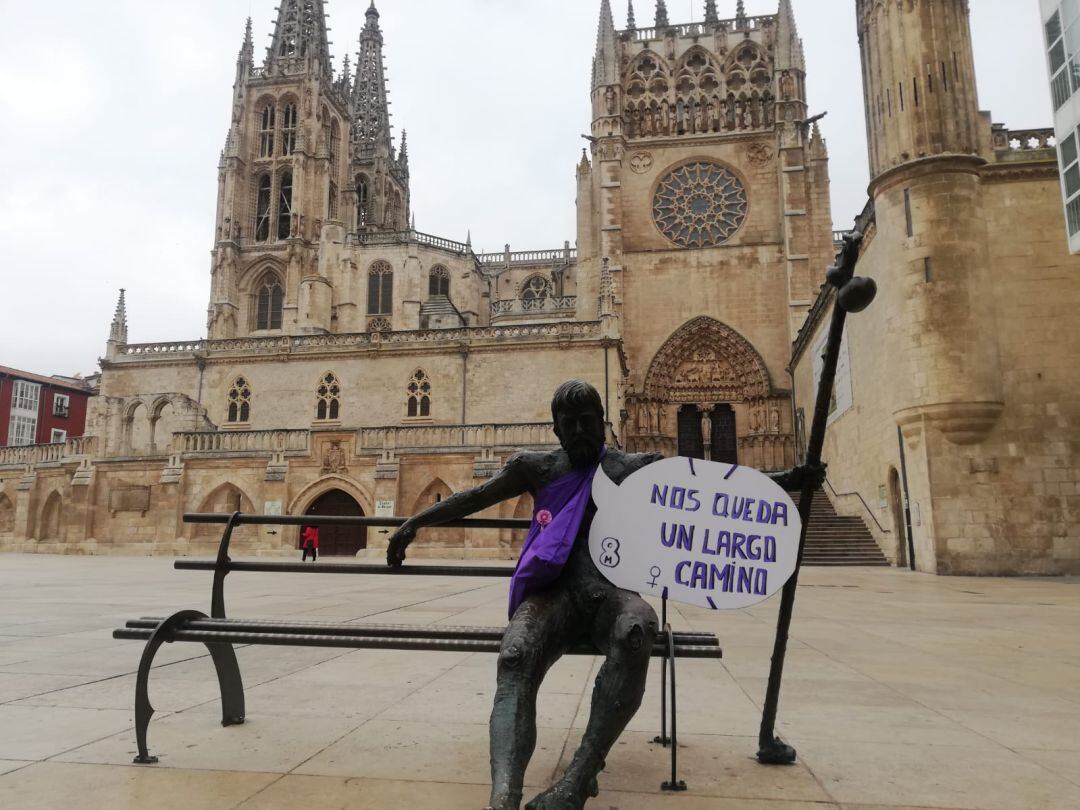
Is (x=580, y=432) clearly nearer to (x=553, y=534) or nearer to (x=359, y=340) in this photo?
(x=553, y=534)

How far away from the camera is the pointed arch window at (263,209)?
4969cm

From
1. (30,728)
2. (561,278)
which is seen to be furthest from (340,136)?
(30,728)

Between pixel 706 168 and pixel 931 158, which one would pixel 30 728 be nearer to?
pixel 931 158

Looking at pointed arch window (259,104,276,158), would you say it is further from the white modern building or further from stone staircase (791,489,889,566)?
the white modern building

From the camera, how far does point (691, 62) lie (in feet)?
120

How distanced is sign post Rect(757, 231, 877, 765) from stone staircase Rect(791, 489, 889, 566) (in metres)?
16.2

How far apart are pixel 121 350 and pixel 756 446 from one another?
91.0 feet

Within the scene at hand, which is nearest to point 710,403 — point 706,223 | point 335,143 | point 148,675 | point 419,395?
point 706,223

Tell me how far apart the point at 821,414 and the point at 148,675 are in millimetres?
3211

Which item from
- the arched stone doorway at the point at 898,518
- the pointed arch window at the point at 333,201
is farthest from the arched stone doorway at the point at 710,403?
the pointed arch window at the point at 333,201

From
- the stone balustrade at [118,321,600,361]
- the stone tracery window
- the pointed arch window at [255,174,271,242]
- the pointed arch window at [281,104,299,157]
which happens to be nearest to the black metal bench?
the stone balustrade at [118,321,600,361]

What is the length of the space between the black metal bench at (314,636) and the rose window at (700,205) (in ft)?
109

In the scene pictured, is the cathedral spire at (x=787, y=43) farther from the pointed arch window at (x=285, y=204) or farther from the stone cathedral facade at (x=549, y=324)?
the pointed arch window at (x=285, y=204)

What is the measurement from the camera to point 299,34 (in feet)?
176
